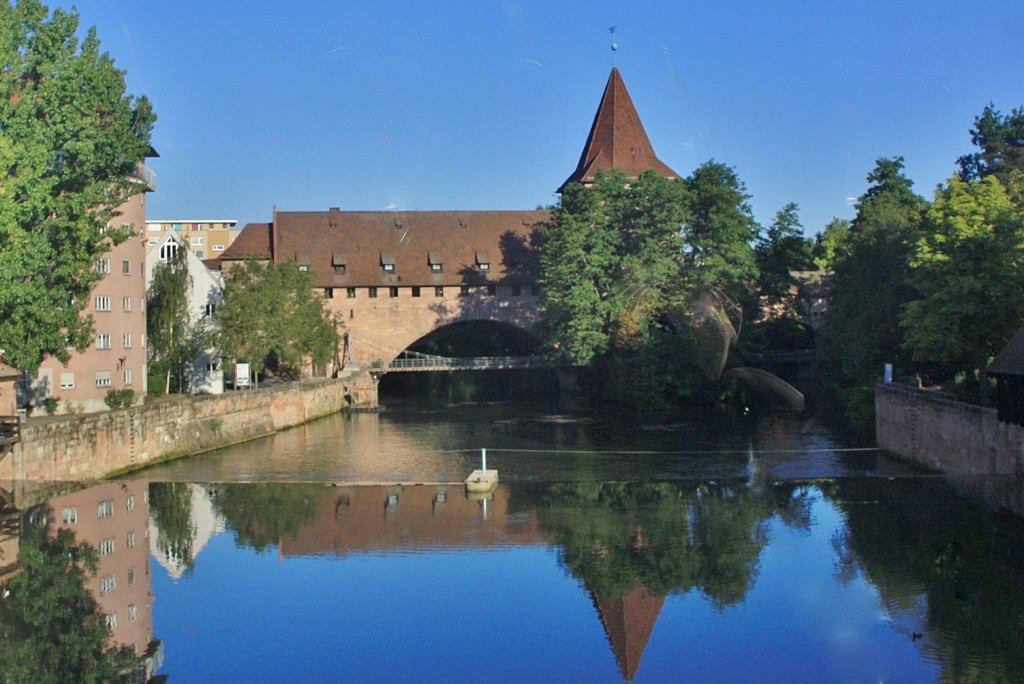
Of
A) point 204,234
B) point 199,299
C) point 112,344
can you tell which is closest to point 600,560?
point 112,344

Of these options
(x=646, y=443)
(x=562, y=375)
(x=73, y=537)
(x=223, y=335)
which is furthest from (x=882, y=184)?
(x=73, y=537)

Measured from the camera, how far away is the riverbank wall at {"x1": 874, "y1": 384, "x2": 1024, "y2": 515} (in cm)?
2123

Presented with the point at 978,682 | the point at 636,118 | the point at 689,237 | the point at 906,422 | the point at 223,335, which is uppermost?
the point at 636,118

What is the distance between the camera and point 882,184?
55.2m

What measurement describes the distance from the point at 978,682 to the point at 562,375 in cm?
3971

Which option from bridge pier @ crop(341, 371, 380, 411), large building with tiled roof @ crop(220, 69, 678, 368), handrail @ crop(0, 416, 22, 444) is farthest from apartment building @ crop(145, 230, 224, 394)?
handrail @ crop(0, 416, 22, 444)

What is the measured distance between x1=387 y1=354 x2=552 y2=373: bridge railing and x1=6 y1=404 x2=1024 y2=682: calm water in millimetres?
19705

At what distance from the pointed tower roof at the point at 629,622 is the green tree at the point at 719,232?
29.9m

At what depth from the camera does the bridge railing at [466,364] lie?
2045 inches

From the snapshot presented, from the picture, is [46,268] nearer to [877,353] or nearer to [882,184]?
[877,353]

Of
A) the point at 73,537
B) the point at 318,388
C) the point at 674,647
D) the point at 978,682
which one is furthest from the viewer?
the point at 318,388

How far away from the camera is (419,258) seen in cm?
5634

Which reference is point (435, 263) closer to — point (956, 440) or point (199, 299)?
point (199, 299)

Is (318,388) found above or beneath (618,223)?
beneath
